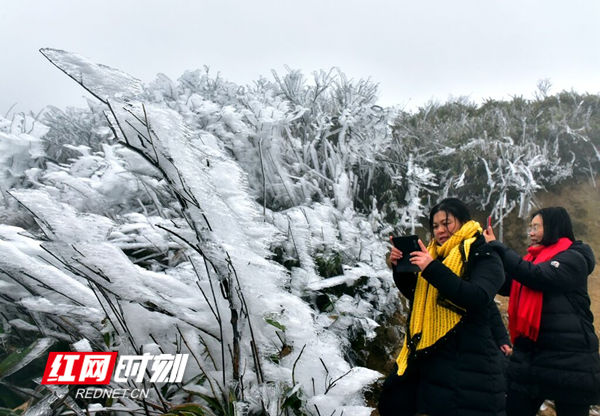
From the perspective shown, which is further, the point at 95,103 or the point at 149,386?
the point at 95,103

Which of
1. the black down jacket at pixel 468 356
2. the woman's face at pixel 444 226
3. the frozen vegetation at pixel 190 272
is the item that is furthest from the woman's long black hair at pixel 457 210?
the frozen vegetation at pixel 190 272

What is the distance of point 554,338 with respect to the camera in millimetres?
1946

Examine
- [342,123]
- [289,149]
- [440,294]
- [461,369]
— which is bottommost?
[461,369]

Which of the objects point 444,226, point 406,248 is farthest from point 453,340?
point 444,226

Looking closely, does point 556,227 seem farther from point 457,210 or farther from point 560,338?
point 457,210

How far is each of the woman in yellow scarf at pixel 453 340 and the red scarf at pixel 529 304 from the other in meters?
0.53

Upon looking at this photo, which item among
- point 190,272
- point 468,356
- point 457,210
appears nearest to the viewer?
point 468,356

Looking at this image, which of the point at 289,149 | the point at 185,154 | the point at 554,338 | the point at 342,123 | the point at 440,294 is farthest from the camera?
the point at 342,123

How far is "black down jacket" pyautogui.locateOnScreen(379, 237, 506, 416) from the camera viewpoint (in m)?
1.54

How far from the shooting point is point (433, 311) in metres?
1.68

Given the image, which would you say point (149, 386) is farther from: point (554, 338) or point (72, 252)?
point (554, 338)

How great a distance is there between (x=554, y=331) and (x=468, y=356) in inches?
28.4

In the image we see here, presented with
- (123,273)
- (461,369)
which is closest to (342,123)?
(461,369)

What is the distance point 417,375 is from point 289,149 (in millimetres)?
2492
